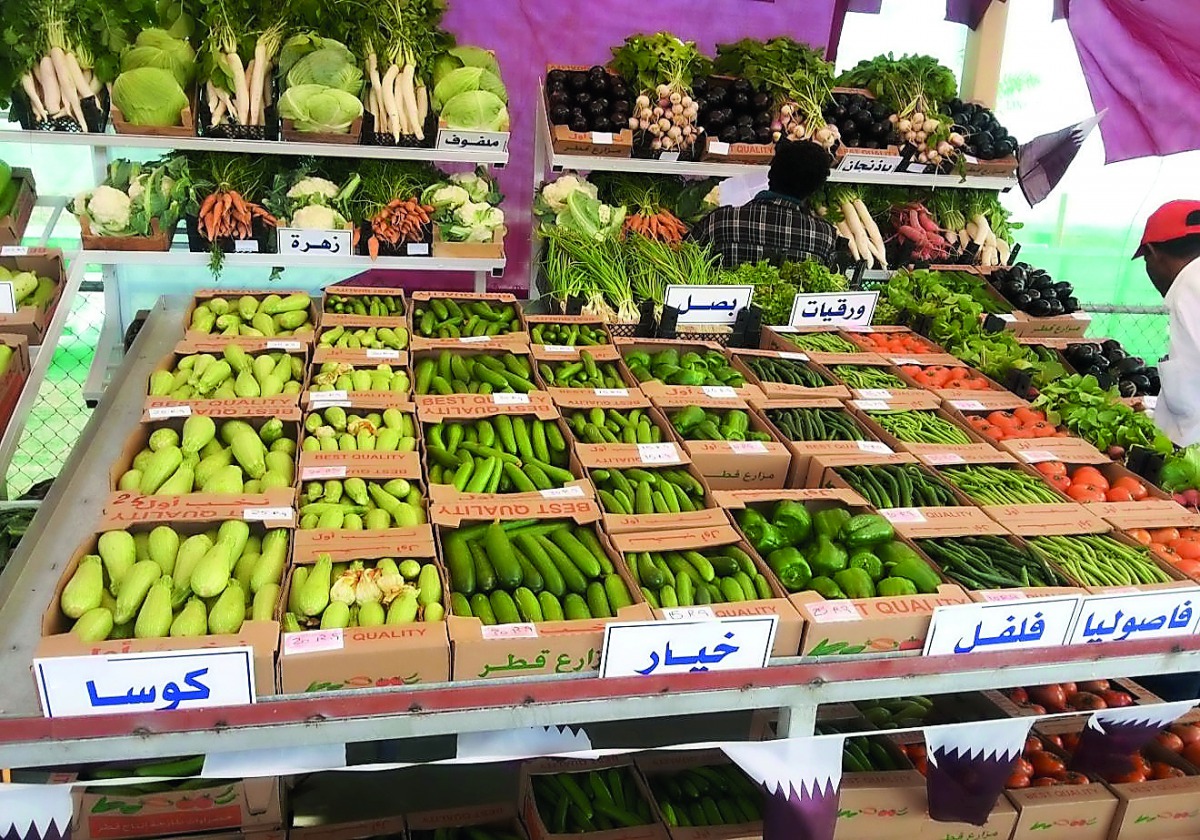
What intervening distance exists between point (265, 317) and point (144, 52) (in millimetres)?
1945

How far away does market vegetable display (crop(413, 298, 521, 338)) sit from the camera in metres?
3.24

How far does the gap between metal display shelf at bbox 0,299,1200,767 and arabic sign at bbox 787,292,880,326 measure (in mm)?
1952

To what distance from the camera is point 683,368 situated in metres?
3.04

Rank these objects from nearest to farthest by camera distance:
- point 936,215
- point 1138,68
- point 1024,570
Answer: point 1024,570 < point 936,215 < point 1138,68

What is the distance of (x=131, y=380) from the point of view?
115 inches

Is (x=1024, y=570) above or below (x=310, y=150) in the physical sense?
below

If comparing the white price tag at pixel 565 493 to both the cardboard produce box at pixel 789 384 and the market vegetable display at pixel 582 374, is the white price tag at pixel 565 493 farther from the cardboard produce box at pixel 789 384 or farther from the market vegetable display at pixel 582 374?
the cardboard produce box at pixel 789 384

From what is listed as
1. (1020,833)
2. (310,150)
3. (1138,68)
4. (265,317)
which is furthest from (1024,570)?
(1138,68)

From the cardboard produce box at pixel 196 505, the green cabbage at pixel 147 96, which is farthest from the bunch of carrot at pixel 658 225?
the cardboard produce box at pixel 196 505

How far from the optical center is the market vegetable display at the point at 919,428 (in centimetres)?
277

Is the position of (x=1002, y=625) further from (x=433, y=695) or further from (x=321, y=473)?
(x=321, y=473)

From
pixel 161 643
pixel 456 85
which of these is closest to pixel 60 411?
pixel 456 85

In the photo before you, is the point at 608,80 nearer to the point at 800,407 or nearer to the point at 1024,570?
→ the point at 800,407

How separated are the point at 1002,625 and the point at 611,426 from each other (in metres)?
1.15
